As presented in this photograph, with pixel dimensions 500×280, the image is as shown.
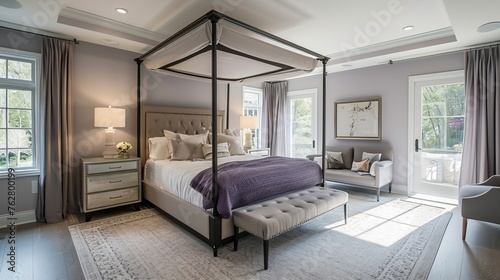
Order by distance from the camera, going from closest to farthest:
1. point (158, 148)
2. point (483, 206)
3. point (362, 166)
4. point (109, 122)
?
point (483, 206) → point (109, 122) → point (158, 148) → point (362, 166)

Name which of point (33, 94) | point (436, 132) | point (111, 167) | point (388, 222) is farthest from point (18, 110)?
point (436, 132)

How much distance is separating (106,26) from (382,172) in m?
4.98

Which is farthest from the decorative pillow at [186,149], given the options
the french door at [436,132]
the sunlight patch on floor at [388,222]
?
the french door at [436,132]

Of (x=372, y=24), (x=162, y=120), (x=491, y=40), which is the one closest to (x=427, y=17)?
(x=372, y=24)

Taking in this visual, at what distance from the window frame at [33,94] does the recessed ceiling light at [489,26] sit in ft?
19.2

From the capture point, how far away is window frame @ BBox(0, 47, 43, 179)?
10.8ft

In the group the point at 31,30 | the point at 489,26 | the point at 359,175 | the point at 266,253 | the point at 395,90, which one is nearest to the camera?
the point at 266,253

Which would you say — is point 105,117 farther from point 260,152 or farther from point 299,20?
point 260,152

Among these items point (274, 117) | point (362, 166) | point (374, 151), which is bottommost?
point (362, 166)

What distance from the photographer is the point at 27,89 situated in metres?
3.46

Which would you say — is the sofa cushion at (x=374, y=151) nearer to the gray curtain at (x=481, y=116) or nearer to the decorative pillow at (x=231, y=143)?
the gray curtain at (x=481, y=116)

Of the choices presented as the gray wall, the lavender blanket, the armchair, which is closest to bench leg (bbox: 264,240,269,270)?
the lavender blanket

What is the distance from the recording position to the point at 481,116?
387 centimetres

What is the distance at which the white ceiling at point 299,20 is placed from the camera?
291cm
